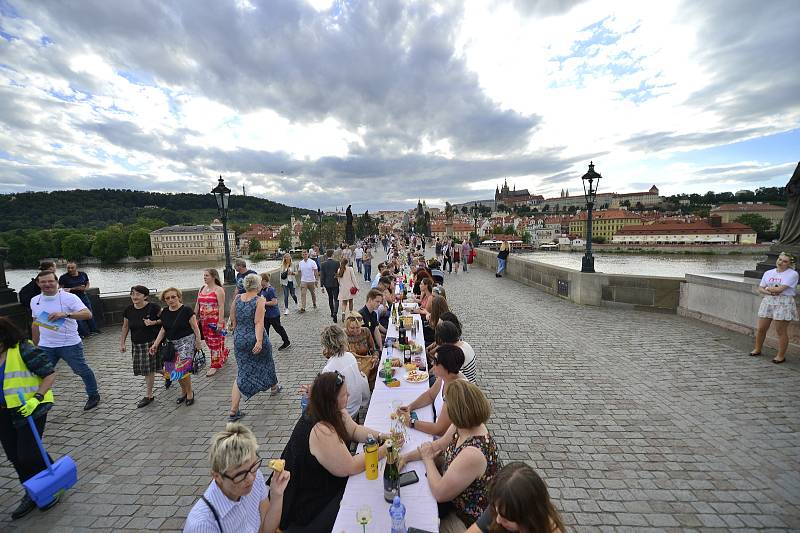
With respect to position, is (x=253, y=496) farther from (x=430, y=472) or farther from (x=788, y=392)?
(x=788, y=392)

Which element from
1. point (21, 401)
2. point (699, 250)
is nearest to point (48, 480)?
point (21, 401)

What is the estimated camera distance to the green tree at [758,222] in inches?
2475

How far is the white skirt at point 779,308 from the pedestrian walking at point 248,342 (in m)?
7.77

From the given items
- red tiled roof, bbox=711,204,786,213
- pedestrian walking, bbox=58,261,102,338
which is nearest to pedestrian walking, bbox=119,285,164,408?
pedestrian walking, bbox=58,261,102,338

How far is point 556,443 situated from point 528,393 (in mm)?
1160

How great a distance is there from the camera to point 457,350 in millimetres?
3191

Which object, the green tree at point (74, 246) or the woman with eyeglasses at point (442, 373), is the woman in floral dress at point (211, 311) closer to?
the woman with eyeglasses at point (442, 373)

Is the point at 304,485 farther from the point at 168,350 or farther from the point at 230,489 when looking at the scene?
the point at 168,350

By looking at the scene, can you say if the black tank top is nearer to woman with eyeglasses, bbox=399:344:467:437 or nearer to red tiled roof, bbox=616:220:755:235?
woman with eyeglasses, bbox=399:344:467:437

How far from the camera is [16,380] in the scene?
9.58 ft

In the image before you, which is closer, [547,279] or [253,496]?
[253,496]

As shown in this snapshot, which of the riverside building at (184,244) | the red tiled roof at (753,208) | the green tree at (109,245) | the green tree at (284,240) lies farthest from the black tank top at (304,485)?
the red tiled roof at (753,208)

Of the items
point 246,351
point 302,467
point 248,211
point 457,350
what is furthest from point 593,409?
point 248,211

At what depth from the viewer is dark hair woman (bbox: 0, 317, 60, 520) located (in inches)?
114
